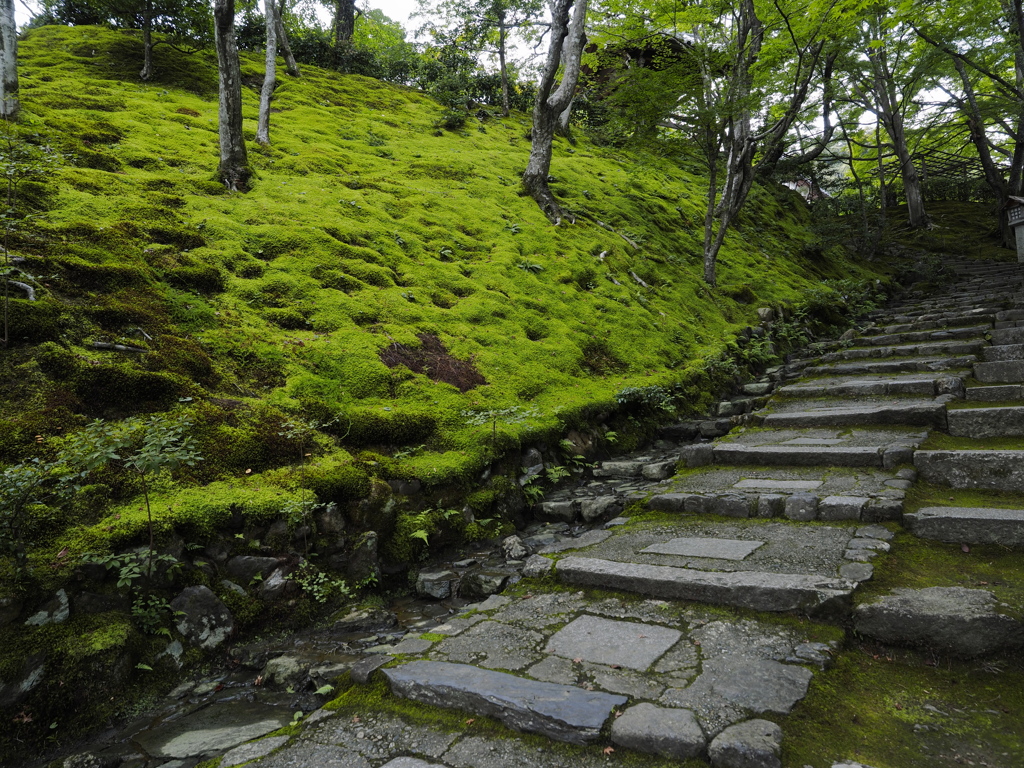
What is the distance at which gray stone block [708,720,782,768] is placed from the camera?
2.06 metres

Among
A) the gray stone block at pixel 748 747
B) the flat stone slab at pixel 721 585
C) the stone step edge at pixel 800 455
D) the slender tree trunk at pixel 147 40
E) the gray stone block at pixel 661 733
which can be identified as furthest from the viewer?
the slender tree trunk at pixel 147 40

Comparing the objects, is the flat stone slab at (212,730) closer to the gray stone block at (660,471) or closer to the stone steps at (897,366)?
the gray stone block at (660,471)

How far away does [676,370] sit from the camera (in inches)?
362

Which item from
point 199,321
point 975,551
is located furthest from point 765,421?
point 199,321

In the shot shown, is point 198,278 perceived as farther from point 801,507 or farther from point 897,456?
point 897,456

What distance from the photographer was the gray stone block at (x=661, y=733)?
86.3 inches

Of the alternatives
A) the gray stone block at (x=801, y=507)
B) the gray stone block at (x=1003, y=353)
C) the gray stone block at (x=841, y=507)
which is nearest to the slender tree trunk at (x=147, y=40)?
the gray stone block at (x=801, y=507)

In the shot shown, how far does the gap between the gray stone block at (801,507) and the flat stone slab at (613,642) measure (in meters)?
1.90

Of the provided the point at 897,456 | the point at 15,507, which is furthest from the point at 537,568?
the point at 897,456

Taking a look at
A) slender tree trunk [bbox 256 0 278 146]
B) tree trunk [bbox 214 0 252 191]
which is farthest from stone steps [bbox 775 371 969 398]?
slender tree trunk [bbox 256 0 278 146]

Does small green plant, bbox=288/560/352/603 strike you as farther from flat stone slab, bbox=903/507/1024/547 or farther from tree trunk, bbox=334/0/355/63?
tree trunk, bbox=334/0/355/63

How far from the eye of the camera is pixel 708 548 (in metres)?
4.08

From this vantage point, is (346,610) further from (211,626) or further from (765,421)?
(765,421)

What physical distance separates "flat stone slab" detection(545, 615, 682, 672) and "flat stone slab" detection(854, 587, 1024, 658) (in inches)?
40.5
